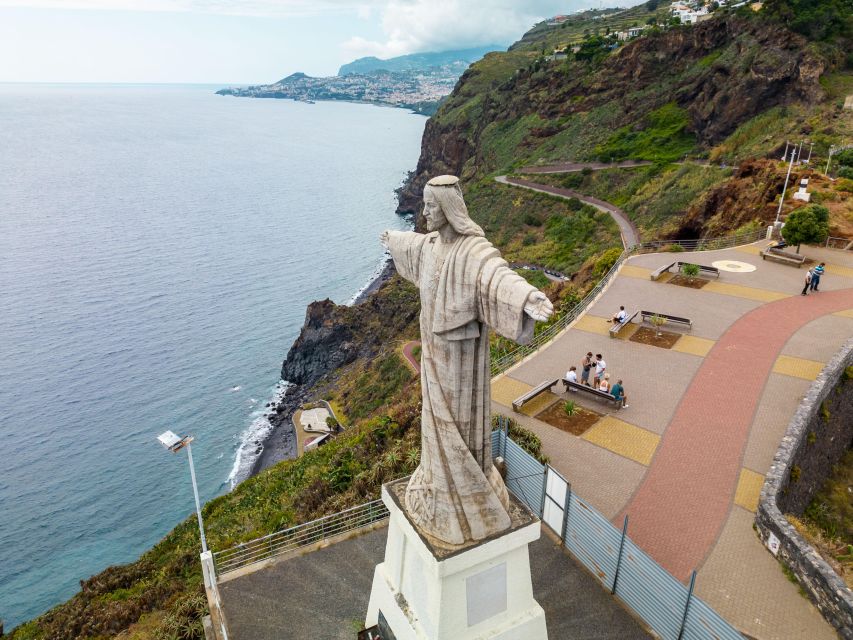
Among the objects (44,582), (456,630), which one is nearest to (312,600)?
(456,630)

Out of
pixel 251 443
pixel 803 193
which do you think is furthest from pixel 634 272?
pixel 251 443

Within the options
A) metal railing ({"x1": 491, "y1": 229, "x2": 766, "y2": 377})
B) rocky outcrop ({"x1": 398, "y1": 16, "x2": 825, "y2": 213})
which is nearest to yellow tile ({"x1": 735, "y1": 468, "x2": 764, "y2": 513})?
metal railing ({"x1": 491, "y1": 229, "x2": 766, "y2": 377})

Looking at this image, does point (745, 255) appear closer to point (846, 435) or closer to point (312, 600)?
point (846, 435)

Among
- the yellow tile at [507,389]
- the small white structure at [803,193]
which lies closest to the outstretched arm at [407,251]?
the yellow tile at [507,389]

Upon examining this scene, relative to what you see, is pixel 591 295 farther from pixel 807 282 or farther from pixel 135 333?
pixel 135 333

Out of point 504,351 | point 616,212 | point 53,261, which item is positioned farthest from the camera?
point 53,261
